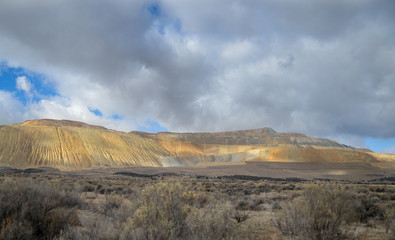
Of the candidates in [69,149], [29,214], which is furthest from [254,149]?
[29,214]

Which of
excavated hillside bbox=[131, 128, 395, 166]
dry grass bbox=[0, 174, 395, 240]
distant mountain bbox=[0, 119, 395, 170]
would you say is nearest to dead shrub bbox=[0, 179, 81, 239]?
dry grass bbox=[0, 174, 395, 240]

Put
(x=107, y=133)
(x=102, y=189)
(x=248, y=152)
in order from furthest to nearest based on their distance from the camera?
(x=248, y=152) < (x=107, y=133) < (x=102, y=189)

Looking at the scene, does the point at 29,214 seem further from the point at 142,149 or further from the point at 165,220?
the point at 142,149

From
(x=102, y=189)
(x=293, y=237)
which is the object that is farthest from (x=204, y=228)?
(x=102, y=189)

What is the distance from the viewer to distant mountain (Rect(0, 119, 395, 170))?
79812 mm

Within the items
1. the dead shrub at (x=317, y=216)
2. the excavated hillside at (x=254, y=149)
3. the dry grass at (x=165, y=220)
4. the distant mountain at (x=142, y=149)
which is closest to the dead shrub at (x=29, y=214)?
the dry grass at (x=165, y=220)

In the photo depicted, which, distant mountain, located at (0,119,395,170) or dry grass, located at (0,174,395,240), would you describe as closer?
dry grass, located at (0,174,395,240)

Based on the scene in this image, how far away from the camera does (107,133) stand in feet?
342

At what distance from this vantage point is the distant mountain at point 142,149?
79812 millimetres

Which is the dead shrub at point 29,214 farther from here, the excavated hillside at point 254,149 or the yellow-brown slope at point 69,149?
the excavated hillside at point 254,149

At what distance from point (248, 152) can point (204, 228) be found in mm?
109392

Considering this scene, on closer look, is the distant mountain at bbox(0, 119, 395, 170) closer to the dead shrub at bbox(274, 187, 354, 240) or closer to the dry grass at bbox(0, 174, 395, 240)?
the dry grass at bbox(0, 174, 395, 240)

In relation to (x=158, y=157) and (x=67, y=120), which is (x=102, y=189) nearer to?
(x=158, y=157)

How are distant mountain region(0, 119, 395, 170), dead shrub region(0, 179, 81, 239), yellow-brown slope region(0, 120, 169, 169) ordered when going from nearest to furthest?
dead shrub region(0, 179, 81, 239)
yellow-brown slope region(0, 120, 169, 169)
distant mountain region(0, 119, 395, 170)
